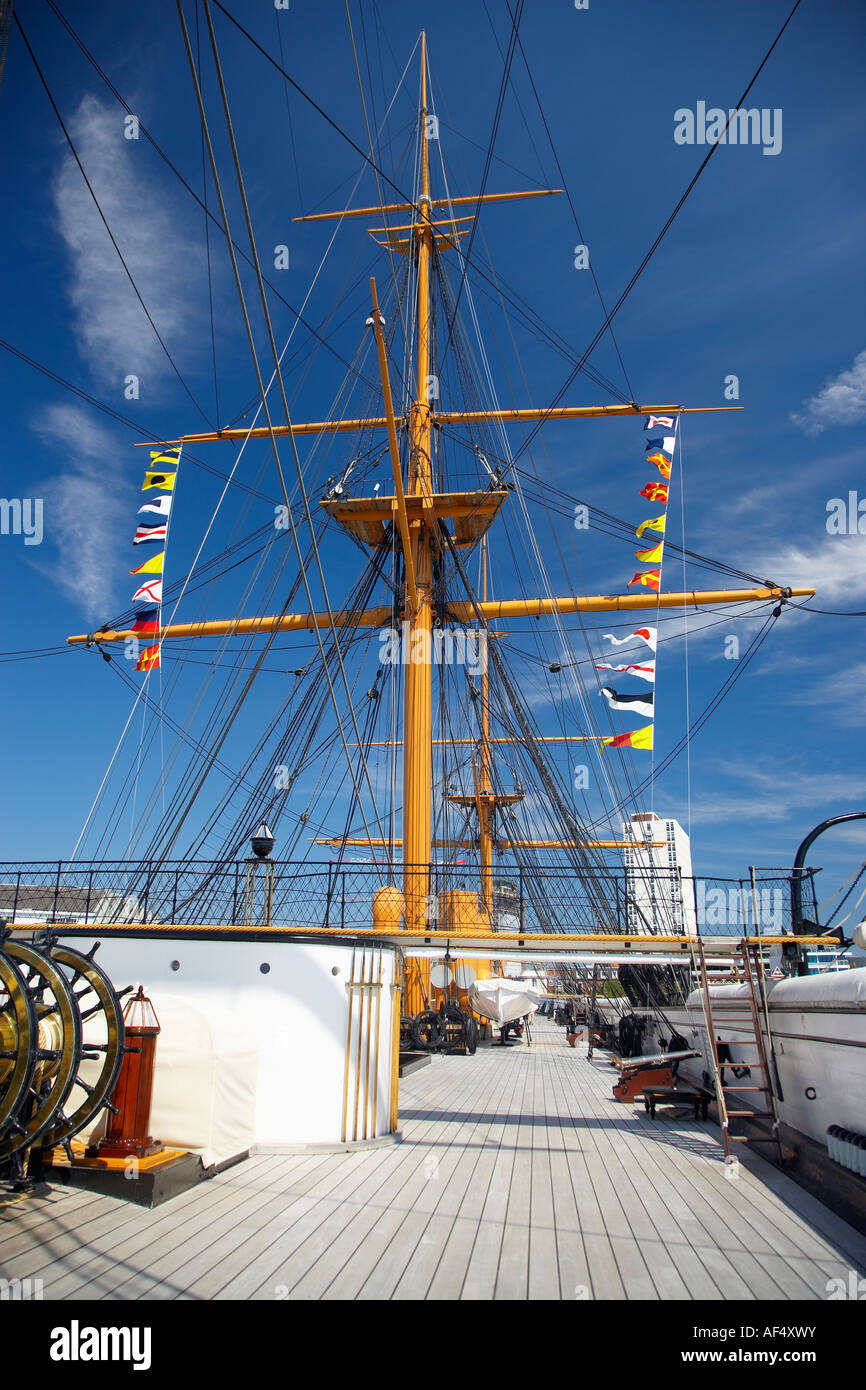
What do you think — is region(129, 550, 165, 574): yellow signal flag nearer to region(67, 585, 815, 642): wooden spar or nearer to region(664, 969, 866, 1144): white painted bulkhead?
region(67, 585, 815, 642): wooden spar

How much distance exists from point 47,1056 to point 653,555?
13.8 metres

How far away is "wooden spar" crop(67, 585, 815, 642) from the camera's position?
17.9 meters

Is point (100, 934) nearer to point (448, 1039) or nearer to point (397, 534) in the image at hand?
point (448, 1039)

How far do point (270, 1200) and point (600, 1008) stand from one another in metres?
19.1

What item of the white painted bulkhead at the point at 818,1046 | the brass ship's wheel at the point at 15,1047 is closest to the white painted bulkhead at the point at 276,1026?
the brass ship's wheel at the point at 15,1047

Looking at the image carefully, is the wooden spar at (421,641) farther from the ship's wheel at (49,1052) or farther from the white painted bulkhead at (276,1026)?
the ship's wheel at (49,1052)

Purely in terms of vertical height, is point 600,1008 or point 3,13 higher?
point 3,13

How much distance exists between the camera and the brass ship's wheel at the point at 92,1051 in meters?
5.55

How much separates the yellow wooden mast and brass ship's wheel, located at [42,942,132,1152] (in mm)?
6292

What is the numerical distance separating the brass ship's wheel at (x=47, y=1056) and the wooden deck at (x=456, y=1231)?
0.49m

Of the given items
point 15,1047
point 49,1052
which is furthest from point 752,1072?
point 15,1047

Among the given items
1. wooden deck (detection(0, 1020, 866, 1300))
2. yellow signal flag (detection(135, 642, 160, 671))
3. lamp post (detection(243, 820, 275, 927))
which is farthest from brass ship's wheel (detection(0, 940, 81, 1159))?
yellow signal flag (detection(135, 642, 160, 671))
